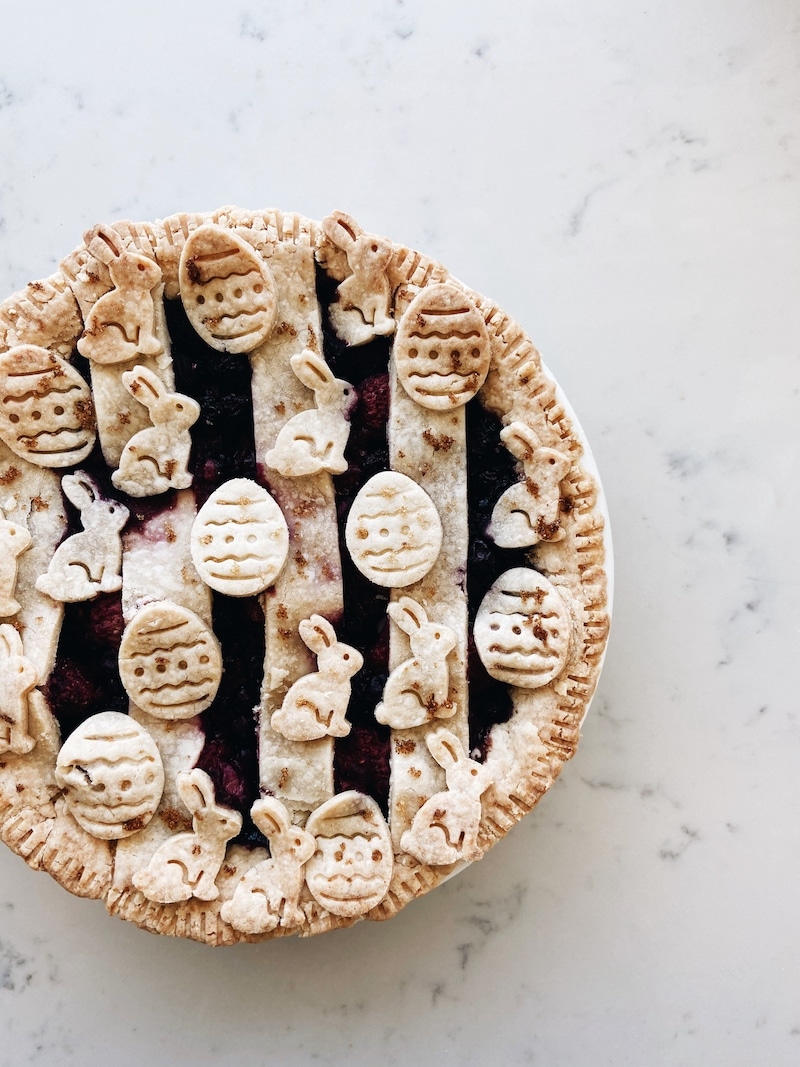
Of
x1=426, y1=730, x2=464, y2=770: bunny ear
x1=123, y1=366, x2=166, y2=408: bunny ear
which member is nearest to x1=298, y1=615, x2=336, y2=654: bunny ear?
x1=426, y1=730, x2=464, y2=770: bunny ear

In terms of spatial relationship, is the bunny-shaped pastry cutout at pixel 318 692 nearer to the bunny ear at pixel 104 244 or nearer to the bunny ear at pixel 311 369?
the bunny ear at pixel 311 369

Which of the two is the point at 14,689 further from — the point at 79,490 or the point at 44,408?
the point at 44,408

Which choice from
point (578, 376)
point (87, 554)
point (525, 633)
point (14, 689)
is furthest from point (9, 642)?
point (578, 376)

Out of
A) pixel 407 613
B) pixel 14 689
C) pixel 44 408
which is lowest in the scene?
pixel 14 689

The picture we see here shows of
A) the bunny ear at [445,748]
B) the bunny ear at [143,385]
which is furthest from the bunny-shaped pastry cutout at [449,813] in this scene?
the bunny ear at [143,385]

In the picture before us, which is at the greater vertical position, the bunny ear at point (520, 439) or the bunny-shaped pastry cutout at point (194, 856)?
the bunny ear at point (520, 439)
